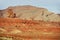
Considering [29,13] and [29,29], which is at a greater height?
[29,13]

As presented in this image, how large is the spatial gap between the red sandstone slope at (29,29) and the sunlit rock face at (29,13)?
61 mm

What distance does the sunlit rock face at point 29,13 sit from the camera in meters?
2.77

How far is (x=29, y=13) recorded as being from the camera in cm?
280

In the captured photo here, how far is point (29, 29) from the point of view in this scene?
107 inches

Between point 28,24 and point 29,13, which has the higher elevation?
point 29,13

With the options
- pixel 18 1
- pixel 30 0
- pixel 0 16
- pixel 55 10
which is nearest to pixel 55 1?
pixel 55 10

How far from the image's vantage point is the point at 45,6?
2.81 meters

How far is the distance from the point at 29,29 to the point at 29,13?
0.25 meters

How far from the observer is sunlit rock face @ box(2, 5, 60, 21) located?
2.77 m

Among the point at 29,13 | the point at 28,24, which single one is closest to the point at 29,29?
the point at 28,24

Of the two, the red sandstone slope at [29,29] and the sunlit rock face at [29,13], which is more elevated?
the sunlit rock face at [29,13]

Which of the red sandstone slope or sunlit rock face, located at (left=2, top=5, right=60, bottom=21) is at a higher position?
sunlit rock face, located at (left=2, top=5, right=60, bottom=21)

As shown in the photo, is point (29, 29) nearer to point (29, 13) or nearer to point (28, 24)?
point (28, 24)

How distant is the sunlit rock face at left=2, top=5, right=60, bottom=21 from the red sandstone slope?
0.06 m
